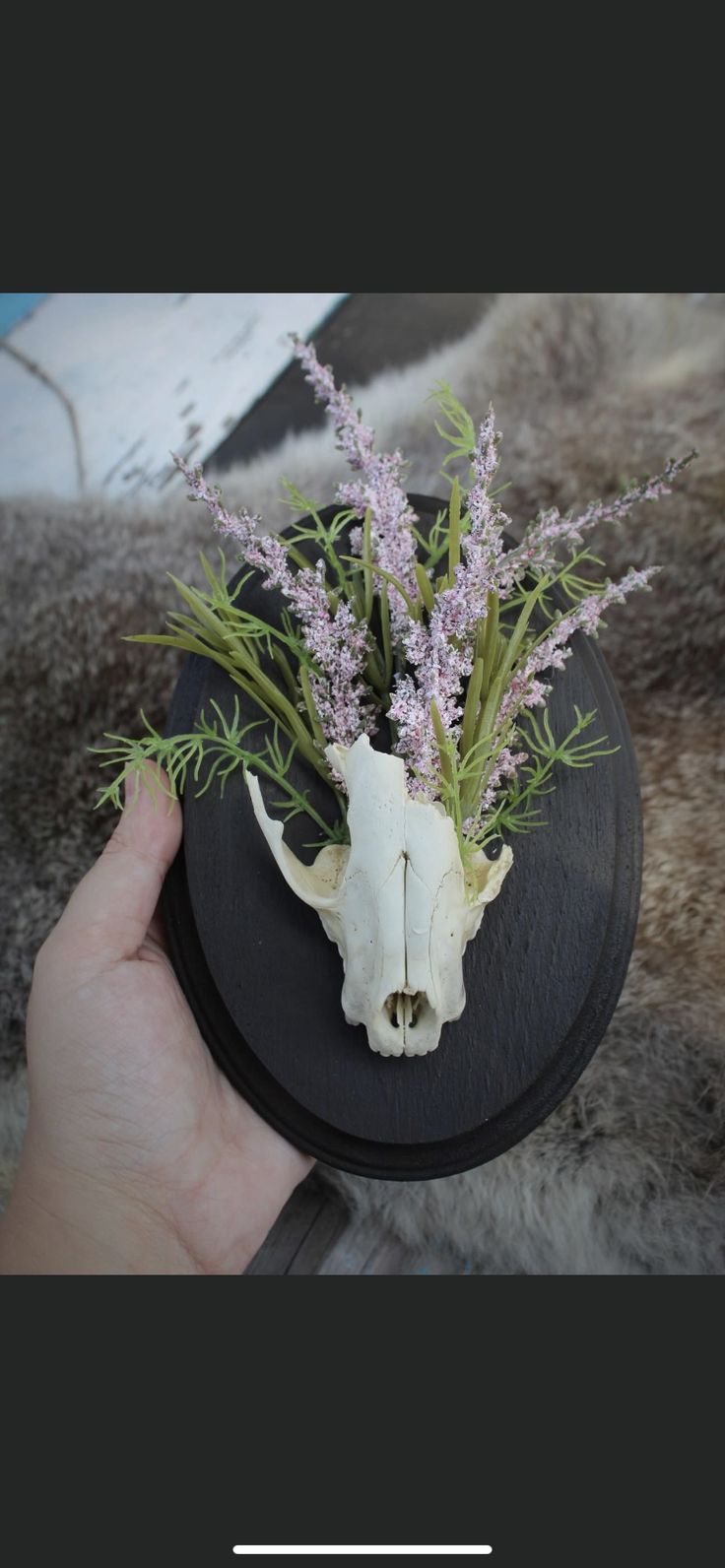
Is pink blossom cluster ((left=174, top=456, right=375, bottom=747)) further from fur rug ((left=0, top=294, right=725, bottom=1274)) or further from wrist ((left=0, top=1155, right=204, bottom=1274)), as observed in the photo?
wrist ((left=0, top=1155, right=204, bottom=1274))

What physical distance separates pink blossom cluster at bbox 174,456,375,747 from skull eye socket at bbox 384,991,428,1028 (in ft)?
0.80

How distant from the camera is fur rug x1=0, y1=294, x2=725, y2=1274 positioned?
3.85 feet

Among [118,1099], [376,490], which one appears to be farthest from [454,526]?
[118,1099]

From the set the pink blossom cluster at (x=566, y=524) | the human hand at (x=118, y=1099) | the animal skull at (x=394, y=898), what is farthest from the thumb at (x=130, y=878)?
the pink blossom cluster at (x=566, y=524)

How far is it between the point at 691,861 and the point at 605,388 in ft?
2.04

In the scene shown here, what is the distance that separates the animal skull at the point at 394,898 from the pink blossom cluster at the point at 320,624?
5cm

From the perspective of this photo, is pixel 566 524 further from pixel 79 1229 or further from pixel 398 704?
pixel 79 1229

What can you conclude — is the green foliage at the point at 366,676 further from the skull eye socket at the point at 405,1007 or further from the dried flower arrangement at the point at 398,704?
the skull eye socket at the point at 405,1007

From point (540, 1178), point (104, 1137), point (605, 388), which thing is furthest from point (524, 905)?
point (605, 388)

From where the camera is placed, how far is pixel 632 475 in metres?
1.32

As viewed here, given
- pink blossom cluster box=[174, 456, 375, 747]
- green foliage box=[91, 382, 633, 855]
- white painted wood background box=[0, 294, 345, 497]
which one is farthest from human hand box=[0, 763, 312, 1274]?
white painted wood background box=[0, 294, 345, 497]

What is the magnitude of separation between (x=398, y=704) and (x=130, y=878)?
14.3 inches

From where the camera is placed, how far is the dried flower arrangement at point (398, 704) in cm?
89

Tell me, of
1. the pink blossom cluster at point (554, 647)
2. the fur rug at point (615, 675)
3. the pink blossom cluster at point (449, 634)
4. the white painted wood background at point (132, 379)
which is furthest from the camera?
the white painted wood background at point (132, 379)
